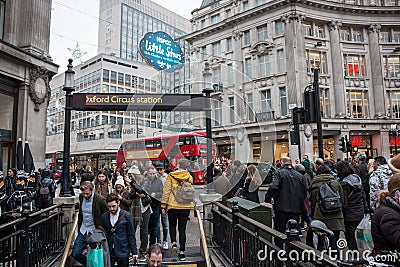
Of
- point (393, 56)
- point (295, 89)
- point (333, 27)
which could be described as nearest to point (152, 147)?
point (295, 89)

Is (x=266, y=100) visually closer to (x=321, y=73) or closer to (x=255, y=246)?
(x=321, y=73)

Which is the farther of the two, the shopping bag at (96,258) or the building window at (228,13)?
the building window at (228,13)

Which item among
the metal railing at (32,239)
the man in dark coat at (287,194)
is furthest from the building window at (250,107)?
the metal railing at (32,239)

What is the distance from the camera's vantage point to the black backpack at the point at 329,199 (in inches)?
218

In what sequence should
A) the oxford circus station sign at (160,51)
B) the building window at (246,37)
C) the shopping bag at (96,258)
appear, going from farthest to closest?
the building window at (246,37) → the oxford circus station sign at (160,51) → the shopping bag at (96,258)

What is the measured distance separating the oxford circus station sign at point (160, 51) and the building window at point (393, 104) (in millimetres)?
31039

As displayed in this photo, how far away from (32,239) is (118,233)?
1.80 meters

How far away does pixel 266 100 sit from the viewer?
3212 cm

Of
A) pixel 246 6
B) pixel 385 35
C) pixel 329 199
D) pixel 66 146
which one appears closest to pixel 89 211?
pixel 66 146

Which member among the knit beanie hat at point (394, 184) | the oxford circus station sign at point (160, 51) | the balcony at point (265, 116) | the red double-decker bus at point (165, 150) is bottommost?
the knit beanie hat at point (394, 184)

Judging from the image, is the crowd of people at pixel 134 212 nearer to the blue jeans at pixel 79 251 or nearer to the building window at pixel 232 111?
the blue jeans at pixel 79 251

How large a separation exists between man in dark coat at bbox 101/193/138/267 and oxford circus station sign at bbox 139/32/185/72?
535 centimetres

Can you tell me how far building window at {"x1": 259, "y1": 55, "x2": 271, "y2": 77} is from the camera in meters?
33.2

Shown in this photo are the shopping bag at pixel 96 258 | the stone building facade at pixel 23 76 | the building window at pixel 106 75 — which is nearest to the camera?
the shopping bag at pixel 96 258
